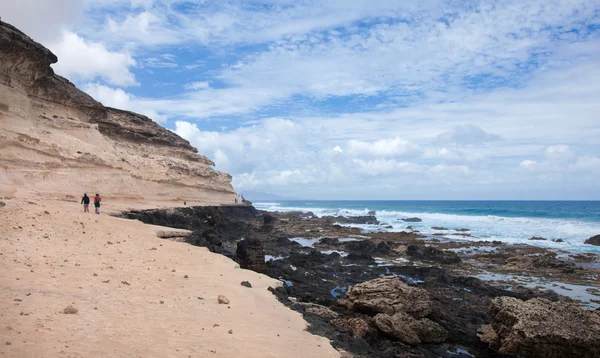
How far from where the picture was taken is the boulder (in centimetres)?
919

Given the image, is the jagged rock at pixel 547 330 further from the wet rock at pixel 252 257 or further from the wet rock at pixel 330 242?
the wet rock at pixel 330 242

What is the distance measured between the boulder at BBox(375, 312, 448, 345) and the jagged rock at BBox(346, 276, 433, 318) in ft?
1.71

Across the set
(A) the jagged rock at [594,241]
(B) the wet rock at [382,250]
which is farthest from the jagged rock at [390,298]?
(A) the jagged rock at [594,241]

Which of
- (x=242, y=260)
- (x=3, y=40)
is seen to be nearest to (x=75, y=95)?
(x=3, y=40)

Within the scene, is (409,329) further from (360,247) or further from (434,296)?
(360,247)

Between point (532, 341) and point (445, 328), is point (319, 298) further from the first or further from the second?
point (532, 341)

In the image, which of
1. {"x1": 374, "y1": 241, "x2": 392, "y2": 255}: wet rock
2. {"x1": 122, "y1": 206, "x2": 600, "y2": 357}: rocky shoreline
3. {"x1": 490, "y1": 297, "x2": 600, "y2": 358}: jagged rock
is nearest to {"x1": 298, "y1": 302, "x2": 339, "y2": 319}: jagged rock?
{"x1": 122, "y1": 206, "x2": 600, "y2": 357}: rocky shoreline

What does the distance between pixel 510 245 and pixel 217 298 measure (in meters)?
29.0

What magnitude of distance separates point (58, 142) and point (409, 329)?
26.6 meters

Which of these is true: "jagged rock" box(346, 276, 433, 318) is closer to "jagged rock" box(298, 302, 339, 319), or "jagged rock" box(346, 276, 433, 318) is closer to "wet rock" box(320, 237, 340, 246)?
"jagged rock" box(298, 302, 339, 319)

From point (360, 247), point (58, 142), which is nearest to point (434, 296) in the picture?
point (360, 247)

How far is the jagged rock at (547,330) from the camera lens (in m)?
8.13

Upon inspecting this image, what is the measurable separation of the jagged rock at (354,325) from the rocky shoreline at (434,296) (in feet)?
0.08

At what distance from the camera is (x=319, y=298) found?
12.3 metres
